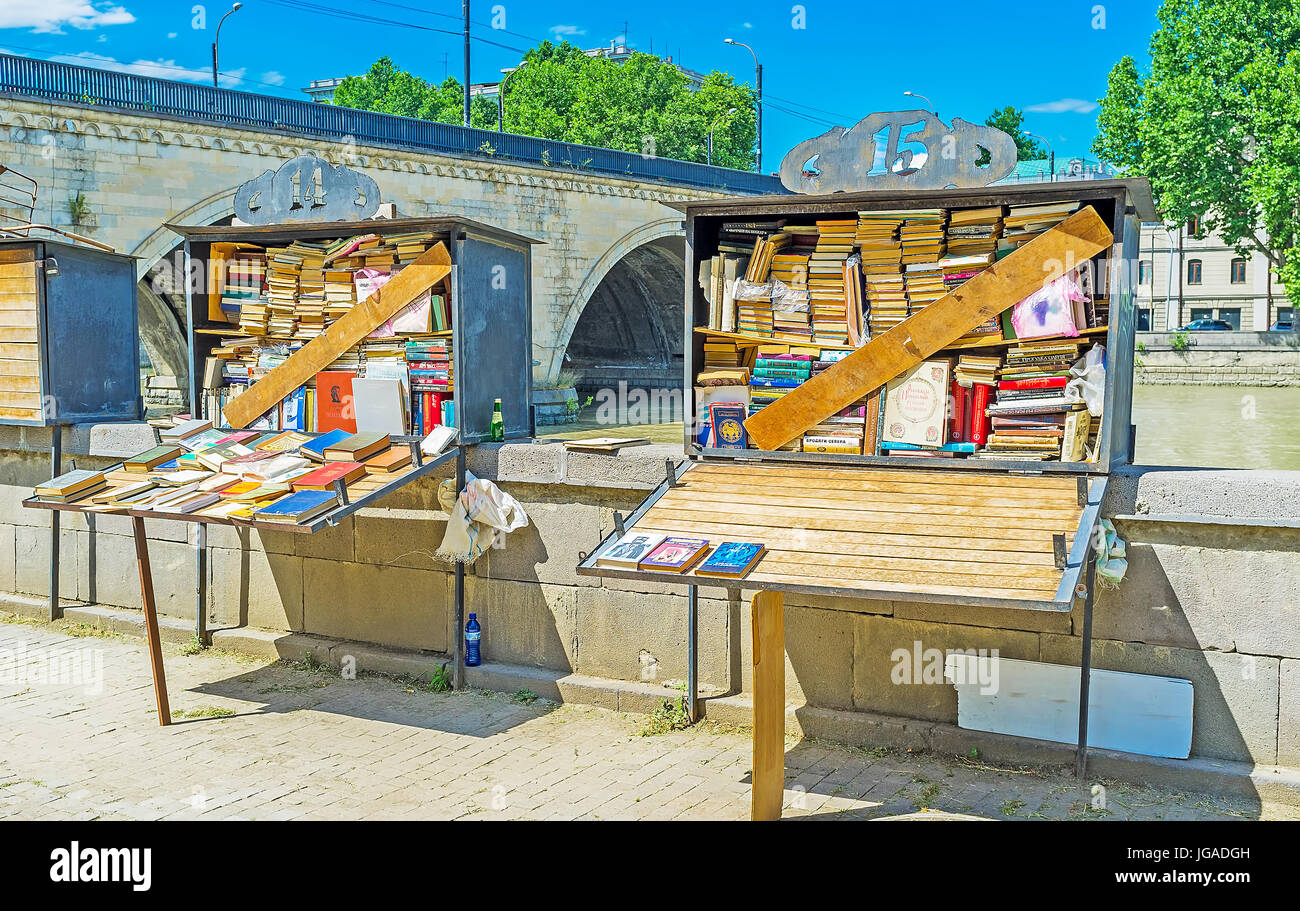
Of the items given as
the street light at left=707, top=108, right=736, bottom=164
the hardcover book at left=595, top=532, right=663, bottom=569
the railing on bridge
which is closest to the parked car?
the street light at left=707, top=108, right=736, bottom=164

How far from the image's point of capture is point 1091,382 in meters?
5.32

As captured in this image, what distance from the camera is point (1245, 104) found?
3784 cm

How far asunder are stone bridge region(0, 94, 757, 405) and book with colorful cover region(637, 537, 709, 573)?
1588 centimetres

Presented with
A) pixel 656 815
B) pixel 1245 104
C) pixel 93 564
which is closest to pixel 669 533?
pixel 656 815

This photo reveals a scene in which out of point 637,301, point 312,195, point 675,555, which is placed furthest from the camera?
point 637,301

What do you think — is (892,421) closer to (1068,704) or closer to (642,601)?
(1068,704)

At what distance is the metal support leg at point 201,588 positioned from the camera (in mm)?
7777

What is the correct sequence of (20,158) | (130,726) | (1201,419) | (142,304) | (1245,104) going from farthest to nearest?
(1245,104)
(1201,419)
(142,304)
(20,158)
(130,726)

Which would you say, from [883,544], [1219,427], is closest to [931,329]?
[883,544]

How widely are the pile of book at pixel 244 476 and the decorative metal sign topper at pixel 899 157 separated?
2.76m

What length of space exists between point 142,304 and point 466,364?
19.9 m

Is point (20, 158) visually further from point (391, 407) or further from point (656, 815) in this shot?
point (656, 815)

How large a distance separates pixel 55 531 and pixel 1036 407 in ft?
23.5

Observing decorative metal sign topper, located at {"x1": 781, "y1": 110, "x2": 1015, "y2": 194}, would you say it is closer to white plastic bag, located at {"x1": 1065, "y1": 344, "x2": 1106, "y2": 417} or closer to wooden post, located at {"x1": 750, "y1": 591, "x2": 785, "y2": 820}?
white plastic bag, located at {"x1": 1065, "y1": 344, "x2": 1106, "y2": 417}
